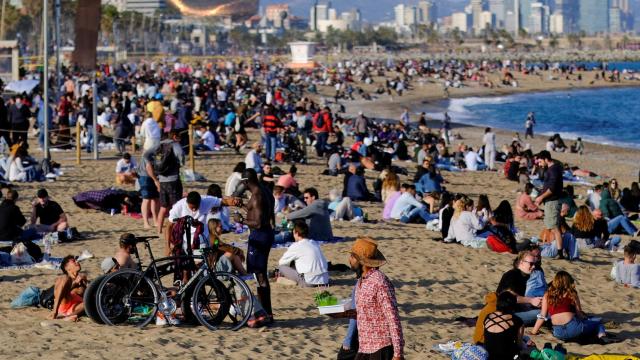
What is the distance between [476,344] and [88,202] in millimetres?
9726

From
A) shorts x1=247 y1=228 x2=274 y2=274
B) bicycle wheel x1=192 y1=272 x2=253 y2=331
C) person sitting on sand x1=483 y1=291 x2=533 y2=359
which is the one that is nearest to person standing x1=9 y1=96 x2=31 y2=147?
shorts x1=247 y1=228 x2=274 y2=274

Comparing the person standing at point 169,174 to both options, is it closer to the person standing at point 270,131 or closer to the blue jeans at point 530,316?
the blue jeans at point 530,316

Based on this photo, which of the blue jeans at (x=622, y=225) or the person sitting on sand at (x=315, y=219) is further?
the blue jeans at (x=622, y=225)

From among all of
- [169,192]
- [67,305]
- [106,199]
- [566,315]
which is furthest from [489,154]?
[67,305]

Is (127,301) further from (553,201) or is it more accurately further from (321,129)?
(321,129)

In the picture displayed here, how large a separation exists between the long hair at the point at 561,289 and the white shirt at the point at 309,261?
2794 mm

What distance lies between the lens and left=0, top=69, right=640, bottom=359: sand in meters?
9.45

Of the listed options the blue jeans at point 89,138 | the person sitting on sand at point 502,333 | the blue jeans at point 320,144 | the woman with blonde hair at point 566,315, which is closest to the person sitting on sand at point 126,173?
the blue jeans at point 89,138

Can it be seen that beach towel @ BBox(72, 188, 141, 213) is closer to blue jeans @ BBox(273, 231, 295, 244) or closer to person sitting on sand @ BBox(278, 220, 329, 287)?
blue jeans @ BBox(273, 231, 295, 244)

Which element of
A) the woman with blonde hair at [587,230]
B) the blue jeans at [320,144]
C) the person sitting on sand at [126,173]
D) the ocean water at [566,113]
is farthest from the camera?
the ocean water at [566,113]

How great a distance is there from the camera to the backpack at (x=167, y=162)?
1452 cm

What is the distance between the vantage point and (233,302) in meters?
9.96

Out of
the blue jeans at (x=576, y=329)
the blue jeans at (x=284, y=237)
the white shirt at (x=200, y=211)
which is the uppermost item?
the white shirt at (x=200, y=211)

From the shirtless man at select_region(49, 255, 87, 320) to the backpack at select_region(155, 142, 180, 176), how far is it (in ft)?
Answer: 14.2
